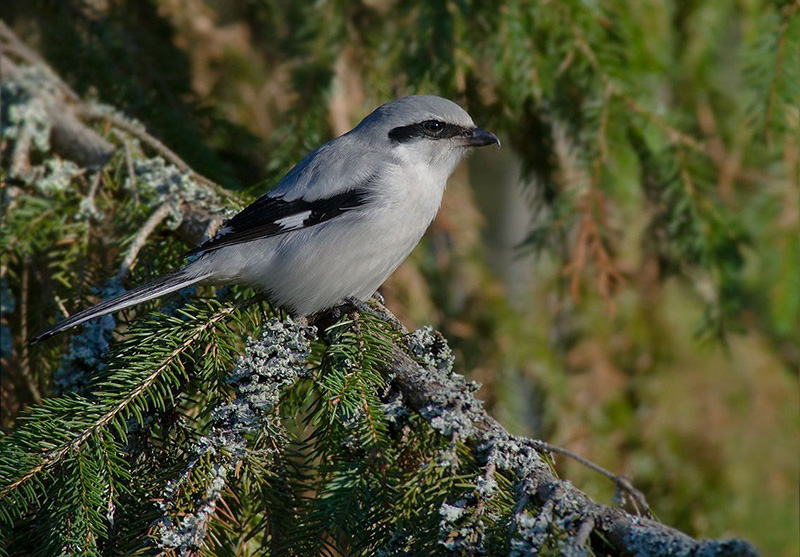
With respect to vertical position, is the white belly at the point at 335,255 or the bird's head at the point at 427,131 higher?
the bird's head at the point at 427,131

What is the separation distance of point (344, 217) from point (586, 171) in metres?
1.05

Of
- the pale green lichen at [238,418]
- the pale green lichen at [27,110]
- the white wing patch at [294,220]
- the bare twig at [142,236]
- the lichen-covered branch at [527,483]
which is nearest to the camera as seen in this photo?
the lichen-covered branch at [527,483]

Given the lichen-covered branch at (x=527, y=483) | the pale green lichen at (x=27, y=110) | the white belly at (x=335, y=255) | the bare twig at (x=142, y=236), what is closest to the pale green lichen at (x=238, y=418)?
the lichen-covered branch at (x=527, y=483)

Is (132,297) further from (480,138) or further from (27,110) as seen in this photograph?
(480,138)

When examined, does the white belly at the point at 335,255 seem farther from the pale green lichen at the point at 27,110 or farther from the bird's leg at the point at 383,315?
the pale green lichen at the point at 27,110

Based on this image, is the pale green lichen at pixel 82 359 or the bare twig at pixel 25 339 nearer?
the pale green lichen at pixel 82 359

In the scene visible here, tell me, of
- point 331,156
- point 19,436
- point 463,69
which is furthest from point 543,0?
point 19,436

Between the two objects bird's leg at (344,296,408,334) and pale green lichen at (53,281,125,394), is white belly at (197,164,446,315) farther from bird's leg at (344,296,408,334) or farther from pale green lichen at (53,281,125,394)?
pale green lichen at (53,281,125,394)

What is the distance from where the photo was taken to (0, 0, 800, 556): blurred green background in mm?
3082

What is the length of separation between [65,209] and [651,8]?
276 centimetres

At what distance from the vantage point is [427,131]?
123 inches

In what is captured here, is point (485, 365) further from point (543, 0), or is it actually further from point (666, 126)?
point (543, 0)

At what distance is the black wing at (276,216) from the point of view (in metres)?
2.67

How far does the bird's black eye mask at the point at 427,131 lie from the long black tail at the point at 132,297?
3.47 ft
